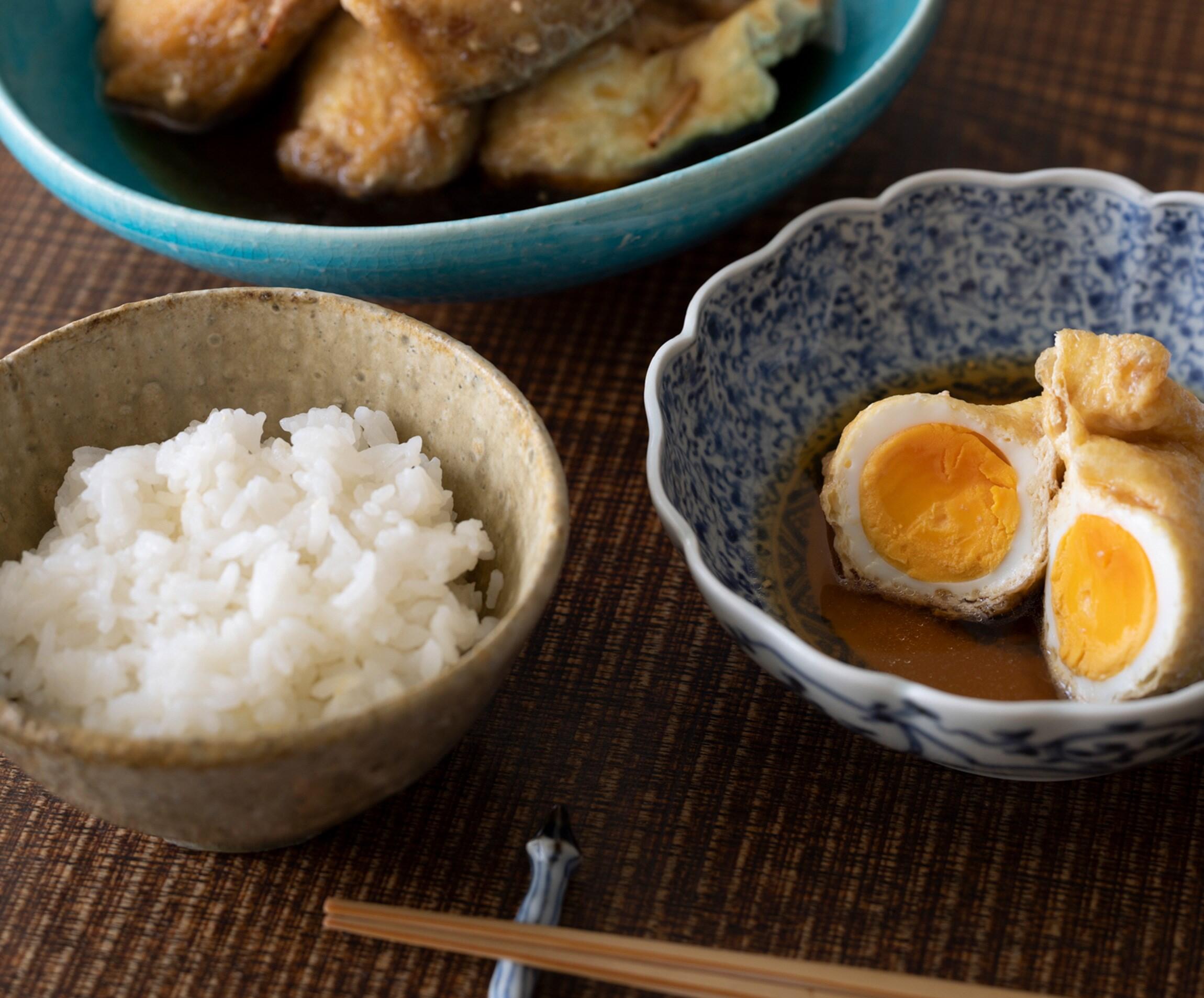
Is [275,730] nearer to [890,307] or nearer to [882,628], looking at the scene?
[882,628]

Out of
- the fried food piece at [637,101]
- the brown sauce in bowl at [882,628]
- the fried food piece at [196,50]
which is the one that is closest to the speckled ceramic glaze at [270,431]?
the brown sauce in bowl at [882,628]

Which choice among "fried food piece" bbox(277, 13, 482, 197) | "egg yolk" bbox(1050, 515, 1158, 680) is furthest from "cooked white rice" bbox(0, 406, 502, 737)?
"fried food piece" bbox(277, 13, 482, 197)

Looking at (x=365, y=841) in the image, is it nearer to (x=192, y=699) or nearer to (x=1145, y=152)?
(x=192, y=699)

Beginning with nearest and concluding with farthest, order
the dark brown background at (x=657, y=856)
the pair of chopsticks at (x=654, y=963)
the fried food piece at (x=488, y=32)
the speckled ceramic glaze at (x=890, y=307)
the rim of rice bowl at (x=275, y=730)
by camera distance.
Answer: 1. the rim of rice bowl at (x=275, y=730)
2. the pair of chopsticks at (x=654, y=963)
3. the dark brown background at (x=657, y=856)
4. the speckled ceramic glaze at (x=890, y=307)
5. the fried food piece at (x=488, y=32)

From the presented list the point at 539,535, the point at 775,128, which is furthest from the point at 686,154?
the point at 539,535

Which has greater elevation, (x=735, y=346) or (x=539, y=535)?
(x=539, y=535)

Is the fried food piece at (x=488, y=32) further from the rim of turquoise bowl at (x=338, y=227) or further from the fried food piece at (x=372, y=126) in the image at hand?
the rim of turquoise bowl at (x=338, y=227)
